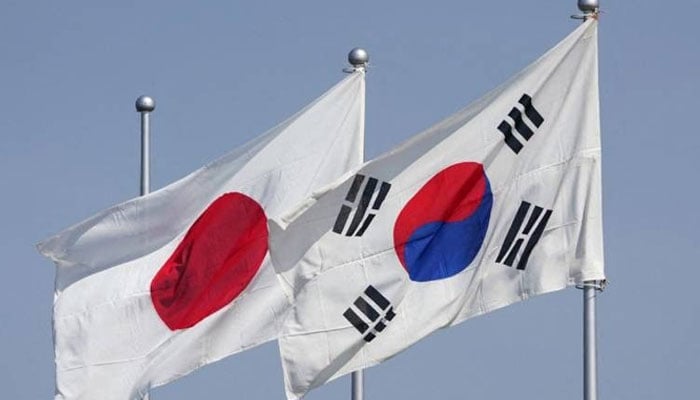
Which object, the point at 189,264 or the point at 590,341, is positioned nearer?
the point at 590,341

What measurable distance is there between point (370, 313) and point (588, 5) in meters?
4.07

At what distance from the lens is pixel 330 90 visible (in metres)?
28.3

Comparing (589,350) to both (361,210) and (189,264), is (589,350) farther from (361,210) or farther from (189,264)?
(189,264)

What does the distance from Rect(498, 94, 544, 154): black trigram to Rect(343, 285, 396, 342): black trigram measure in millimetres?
2199

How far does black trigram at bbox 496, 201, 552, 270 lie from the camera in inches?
977

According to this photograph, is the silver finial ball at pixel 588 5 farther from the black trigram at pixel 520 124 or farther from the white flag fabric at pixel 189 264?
the white flag fabric at pixel 189 264

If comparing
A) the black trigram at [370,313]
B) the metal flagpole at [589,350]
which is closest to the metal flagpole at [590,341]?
the metal flagpole at [589,350]

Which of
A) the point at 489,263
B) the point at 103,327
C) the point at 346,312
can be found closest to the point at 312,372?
the point at 346,312

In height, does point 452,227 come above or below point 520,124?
below

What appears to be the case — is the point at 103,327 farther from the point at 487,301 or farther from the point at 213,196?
the point at 487,301

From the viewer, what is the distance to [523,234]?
81.8ft

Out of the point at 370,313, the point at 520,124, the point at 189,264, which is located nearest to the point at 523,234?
the point at 520,124

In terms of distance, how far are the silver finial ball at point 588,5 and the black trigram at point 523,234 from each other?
210 cm

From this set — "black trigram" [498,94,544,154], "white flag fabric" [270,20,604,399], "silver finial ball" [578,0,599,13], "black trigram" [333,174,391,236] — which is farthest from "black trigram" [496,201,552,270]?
"silver finial ball" [578,0,599,13]
